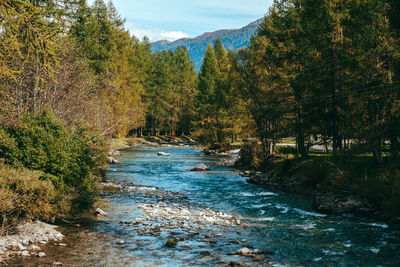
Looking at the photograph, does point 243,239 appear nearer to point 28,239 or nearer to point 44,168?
point 28,239

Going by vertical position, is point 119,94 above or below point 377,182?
above

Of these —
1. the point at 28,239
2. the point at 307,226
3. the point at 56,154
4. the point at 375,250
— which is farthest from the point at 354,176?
the point at 28,239

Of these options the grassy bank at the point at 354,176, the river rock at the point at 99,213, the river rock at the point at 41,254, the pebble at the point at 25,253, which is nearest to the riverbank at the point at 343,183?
the grassy bank at the point at 354,176

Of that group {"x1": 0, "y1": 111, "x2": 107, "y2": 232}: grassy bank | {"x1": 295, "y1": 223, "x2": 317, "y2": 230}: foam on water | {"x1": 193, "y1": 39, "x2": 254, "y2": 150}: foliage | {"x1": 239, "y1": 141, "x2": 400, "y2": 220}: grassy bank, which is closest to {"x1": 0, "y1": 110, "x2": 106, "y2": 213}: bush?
{"x1": 0, "y1": 111, "x2": 107, "y2": 232}: grassy bank

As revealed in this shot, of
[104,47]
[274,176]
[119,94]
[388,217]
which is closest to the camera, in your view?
[388,217]

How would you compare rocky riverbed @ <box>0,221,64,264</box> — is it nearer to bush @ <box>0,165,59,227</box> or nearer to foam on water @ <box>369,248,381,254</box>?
bush @ <box>0,165,59,227</box>

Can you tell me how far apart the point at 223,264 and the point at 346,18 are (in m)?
21.5

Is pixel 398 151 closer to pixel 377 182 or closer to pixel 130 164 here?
pixel 377 182

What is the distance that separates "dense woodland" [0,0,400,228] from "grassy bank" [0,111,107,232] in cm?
5

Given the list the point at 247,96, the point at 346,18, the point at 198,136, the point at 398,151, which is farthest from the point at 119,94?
the point at 398,151

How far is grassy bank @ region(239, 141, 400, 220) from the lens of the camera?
1744 cm

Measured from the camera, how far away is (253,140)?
1549 inches

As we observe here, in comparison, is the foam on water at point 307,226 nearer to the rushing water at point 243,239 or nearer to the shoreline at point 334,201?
the rushing water at point 243,239

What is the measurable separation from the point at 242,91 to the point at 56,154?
2716 centimetres
